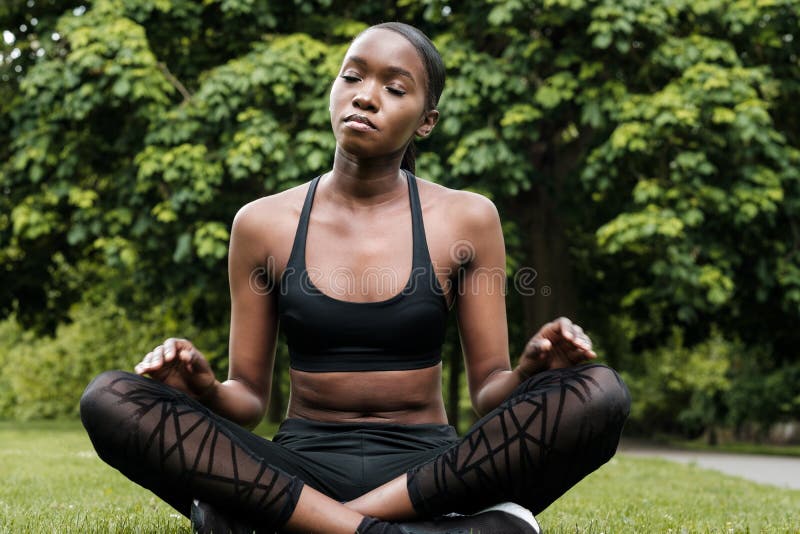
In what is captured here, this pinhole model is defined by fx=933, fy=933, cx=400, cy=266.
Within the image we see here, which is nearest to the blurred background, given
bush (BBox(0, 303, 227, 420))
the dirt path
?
the dirt path

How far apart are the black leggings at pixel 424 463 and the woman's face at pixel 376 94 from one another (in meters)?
1.06

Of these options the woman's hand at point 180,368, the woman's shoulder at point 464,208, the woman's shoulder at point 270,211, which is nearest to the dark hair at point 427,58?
the woman's shoulder at point 464,208

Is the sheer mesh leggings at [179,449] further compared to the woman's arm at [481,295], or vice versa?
the woman's arm at [481,295]

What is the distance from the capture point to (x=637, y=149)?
1073 centimetres

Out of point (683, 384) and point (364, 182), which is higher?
point (364, 182)

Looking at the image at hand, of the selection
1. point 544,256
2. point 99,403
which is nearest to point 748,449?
point 544,256

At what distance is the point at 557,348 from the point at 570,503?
11.6ft

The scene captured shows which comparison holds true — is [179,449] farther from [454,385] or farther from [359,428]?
[454,385]

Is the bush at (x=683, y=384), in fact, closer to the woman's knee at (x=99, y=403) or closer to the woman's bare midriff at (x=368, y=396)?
the woman's bare midriff at (x=368, y=396)

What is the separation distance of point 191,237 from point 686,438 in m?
28.9

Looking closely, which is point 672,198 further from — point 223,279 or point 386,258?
point 386,258

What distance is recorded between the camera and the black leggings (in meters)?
2.92

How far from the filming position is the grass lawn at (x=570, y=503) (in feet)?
13.4

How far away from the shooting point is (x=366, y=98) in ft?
10.9
